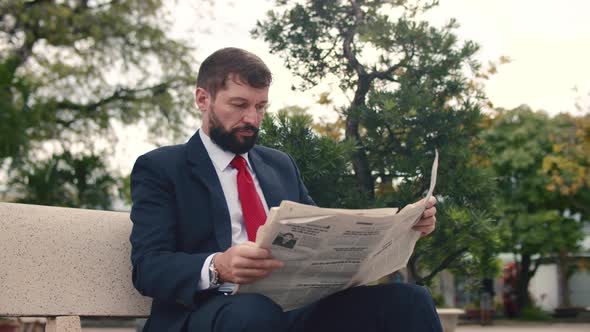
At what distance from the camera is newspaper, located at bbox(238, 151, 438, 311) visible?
209cm

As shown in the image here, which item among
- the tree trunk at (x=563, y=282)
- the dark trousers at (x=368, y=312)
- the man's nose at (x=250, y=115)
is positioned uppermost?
the man's nose at (x=250, y=115)

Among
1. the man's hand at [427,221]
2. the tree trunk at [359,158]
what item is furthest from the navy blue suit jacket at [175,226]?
the tree trunk at [359,158]

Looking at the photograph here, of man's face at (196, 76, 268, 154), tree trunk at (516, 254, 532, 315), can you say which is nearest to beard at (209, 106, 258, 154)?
man's face at (196, 76, 268, 154)

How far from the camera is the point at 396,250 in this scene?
2541 mm

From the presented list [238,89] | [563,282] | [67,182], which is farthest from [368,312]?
[563,282]

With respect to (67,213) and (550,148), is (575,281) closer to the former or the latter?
(550,148)

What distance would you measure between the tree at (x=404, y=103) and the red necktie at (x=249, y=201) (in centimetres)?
165

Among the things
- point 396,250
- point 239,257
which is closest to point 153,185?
point 239,257

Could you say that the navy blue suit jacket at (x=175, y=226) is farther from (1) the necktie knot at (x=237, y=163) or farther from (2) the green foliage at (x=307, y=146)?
(2) the green foliage at (x=307, y=146)

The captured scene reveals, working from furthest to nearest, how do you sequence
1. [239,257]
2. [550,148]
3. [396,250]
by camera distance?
[550,148], [396,250], [239,257]

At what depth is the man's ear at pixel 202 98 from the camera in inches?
111

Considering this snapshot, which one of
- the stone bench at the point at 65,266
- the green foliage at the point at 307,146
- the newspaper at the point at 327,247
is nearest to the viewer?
the newspaper at the point at 327,247

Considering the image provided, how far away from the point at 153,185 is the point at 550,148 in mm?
25571

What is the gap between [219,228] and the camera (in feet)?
8.56
